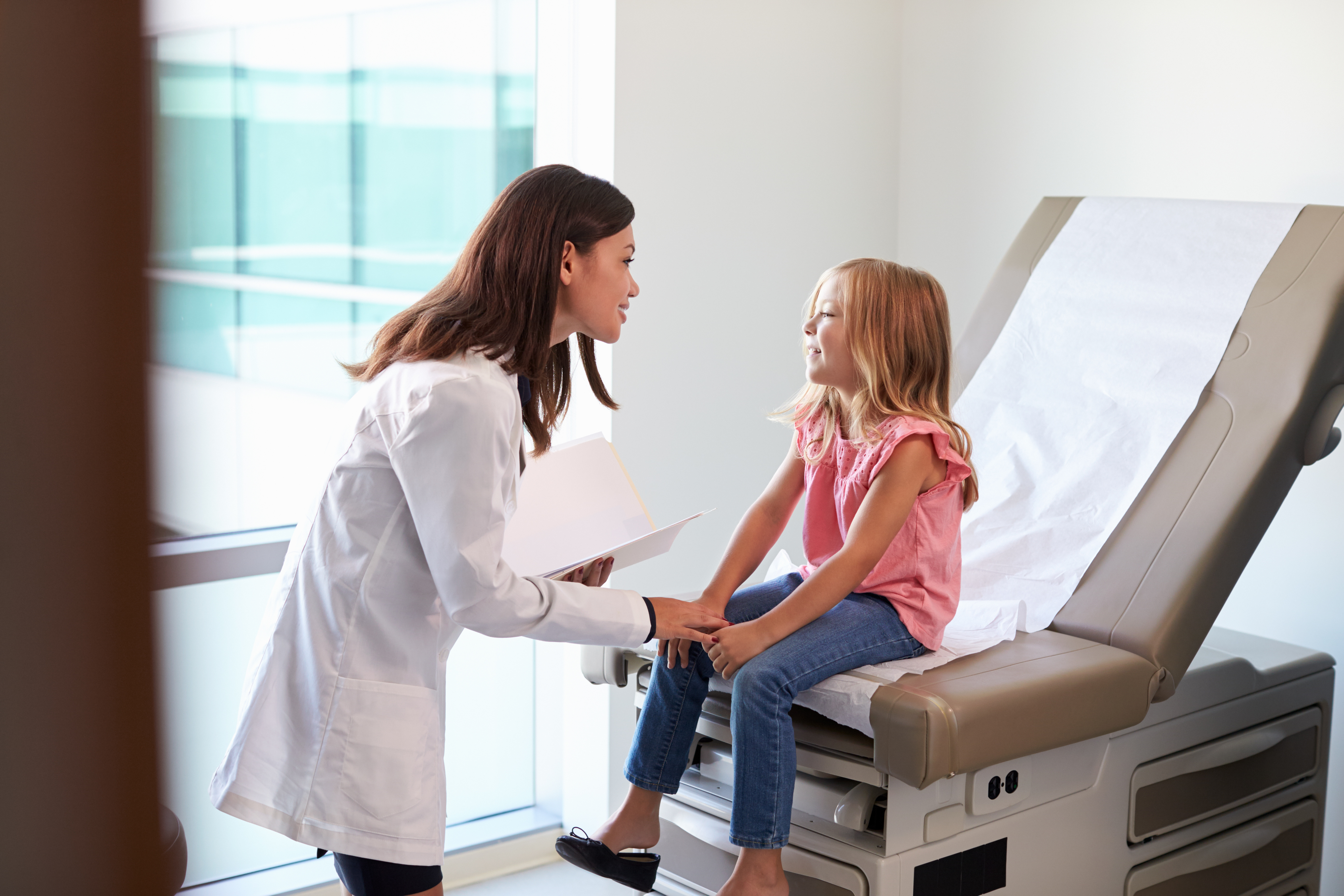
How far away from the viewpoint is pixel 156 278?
212 mm

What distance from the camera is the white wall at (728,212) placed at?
7.59ft

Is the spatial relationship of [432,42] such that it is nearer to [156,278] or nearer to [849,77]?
[849,77]

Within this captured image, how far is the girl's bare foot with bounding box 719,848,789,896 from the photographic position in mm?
1323

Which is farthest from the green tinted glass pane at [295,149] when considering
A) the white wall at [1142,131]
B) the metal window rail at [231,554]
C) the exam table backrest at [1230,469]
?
the exam table backrest at [1230,469]

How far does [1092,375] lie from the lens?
187 cm

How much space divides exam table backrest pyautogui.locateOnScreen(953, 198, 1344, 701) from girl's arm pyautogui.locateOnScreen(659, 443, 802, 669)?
398 millimetres

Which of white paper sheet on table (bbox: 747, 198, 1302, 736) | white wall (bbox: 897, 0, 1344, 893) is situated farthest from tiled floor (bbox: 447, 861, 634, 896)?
white wall (bbox: 897, 0, 1344, 893)

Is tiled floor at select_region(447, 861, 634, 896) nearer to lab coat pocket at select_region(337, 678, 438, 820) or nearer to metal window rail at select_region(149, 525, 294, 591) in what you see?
metal window rail at select_region(149, 525, 294, 591)

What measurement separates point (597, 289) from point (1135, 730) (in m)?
0.94

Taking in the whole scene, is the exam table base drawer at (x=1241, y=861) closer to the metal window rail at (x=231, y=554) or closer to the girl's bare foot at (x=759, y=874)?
the girl's bare foot at (x=759, y=874)

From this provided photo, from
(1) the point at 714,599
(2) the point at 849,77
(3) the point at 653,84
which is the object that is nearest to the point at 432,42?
(3) the point at 653,84

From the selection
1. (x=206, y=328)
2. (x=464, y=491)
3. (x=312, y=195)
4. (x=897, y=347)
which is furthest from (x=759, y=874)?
(x=312, y=195)

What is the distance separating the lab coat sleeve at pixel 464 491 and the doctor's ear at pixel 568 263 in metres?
0.17

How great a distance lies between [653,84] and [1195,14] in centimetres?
103
